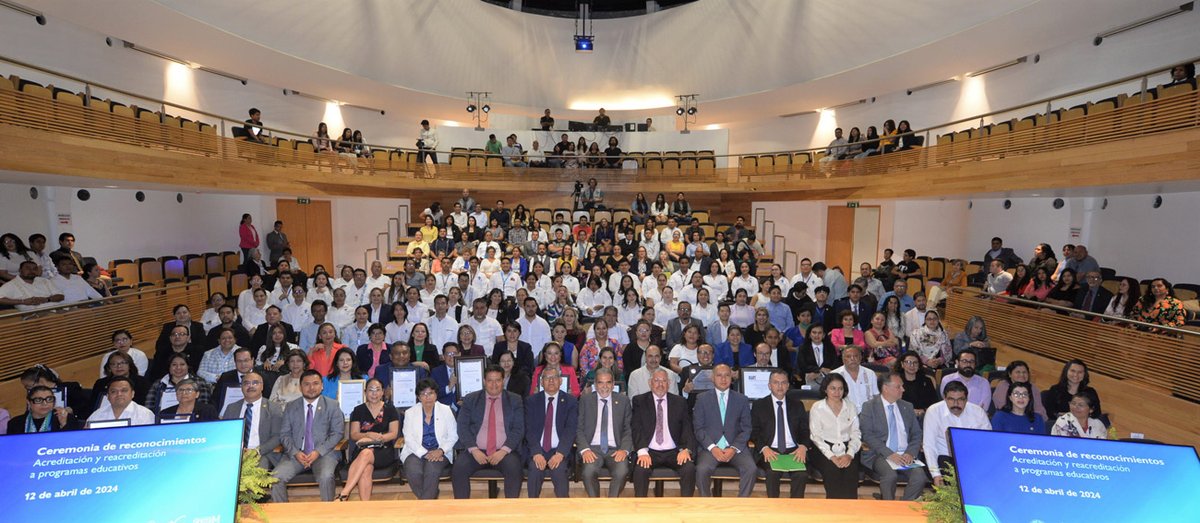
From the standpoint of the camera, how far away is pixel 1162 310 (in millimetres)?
6160

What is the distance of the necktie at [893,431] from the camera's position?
4.97 m

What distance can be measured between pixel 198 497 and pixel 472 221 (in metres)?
12.0

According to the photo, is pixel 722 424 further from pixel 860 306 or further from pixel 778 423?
pixel 860 306

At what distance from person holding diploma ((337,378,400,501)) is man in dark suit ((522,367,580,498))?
1.16 metres

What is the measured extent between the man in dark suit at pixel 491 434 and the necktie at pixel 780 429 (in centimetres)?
220

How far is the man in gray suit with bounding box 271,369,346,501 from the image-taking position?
185 inches

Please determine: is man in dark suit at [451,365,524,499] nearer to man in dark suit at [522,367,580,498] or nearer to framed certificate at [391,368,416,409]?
man in dark suit at [522,367,580,498]

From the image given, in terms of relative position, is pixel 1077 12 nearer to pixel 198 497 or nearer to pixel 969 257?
pixel 969 257

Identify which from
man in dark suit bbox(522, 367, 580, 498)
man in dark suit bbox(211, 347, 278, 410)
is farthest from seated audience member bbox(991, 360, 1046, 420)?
man in dark suit bbox(211, 347, 278, 410)

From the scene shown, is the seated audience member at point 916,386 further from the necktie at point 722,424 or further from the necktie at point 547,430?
the necktie at point 547,430

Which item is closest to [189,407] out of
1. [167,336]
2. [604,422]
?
[167,336]

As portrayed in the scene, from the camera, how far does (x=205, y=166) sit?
1003 cm

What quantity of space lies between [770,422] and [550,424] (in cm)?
191

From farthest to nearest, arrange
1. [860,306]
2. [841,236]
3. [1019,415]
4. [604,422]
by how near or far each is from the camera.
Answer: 1. [841,236]
2. [860,306]
3. [604,422]
4. [1019,415]
